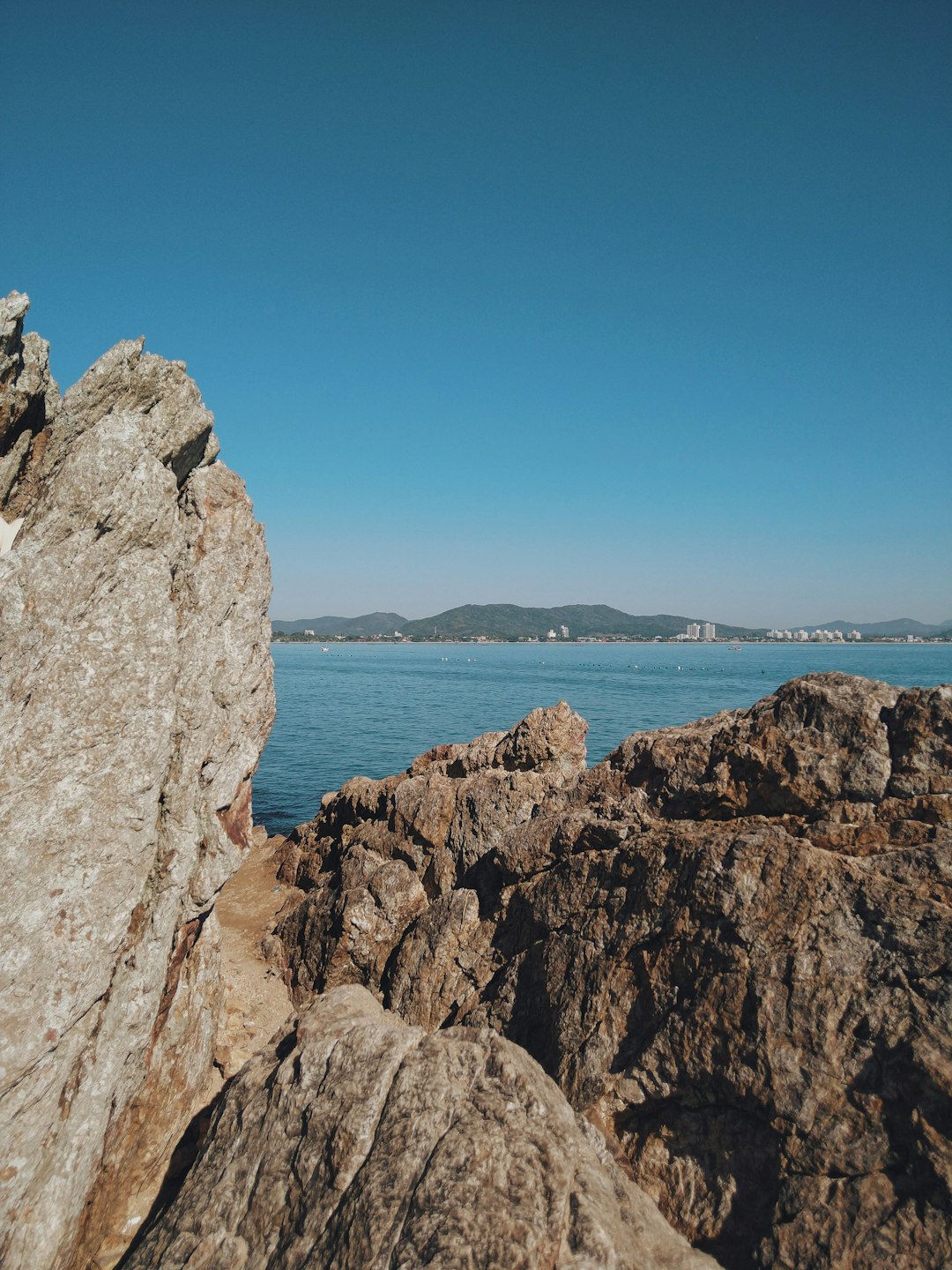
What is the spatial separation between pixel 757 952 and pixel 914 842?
288cm

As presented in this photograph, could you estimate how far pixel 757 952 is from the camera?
9.04 meters

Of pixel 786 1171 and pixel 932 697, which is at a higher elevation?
pixel 932 697

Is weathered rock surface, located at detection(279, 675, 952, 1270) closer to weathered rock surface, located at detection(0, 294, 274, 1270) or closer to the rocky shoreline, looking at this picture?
the rocky shoreline

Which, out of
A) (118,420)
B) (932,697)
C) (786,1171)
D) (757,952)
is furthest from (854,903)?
(118,420)

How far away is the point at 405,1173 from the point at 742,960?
501 cm

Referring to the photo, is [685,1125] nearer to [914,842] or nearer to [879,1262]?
[879,1262]

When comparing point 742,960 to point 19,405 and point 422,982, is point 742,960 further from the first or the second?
point 19,405

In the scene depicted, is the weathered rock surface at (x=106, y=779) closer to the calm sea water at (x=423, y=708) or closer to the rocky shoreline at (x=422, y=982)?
the rocky shoreline at (x=422, y=982)

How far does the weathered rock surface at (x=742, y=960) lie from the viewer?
24.4ft

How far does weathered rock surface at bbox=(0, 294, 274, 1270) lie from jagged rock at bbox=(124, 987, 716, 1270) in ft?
5.84

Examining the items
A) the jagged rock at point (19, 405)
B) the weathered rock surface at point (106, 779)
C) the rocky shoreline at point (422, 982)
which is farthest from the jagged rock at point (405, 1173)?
the jagged rock at point (19, 405)

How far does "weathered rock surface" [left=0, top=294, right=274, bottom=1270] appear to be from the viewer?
866 cm

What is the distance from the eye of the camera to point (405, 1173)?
718 cm

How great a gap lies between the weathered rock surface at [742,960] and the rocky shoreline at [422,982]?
0.04 meters
